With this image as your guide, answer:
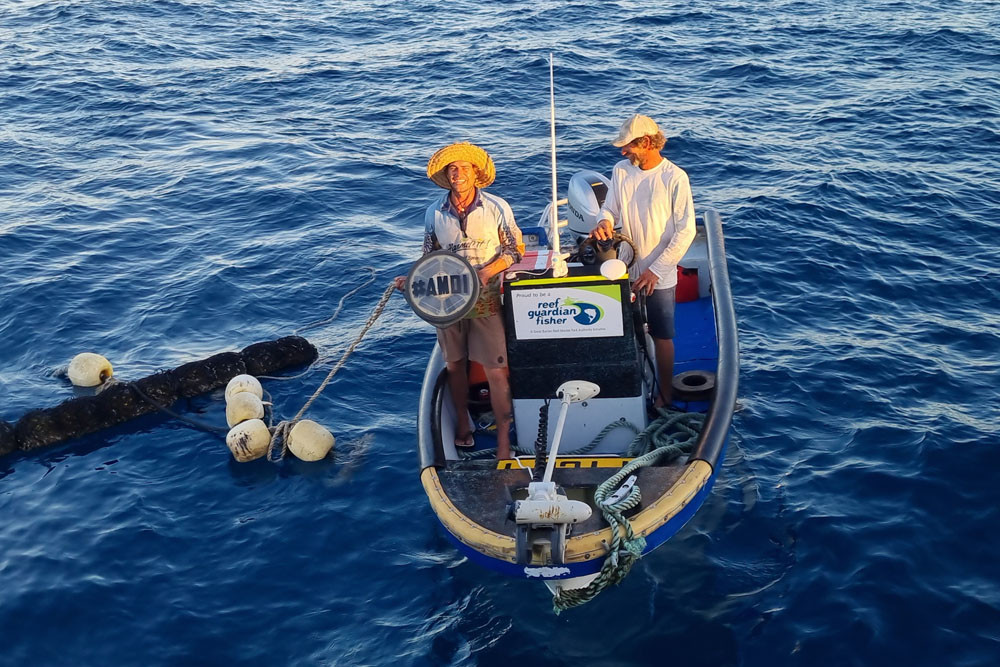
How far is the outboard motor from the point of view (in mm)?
9617

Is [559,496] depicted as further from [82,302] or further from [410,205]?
[410,205]

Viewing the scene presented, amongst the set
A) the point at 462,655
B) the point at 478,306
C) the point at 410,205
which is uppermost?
the point at 478,306

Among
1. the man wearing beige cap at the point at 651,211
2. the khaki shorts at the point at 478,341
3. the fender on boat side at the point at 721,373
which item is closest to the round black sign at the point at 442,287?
the khaki shorts at the point at 478,341

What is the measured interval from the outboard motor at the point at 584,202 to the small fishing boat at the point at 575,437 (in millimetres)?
2077

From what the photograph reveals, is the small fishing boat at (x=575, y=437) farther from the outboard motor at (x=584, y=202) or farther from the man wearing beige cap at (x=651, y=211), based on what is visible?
the outboard motor at (x=584, y=202)

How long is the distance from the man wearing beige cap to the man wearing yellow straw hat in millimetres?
741

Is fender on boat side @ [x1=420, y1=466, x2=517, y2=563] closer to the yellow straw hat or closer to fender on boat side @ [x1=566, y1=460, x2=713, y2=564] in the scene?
fender on boat side @ [x1=566, y1=460, x2=713, y2=564]

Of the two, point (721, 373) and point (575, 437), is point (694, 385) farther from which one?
point (575, 437)

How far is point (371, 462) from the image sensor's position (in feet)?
27.7

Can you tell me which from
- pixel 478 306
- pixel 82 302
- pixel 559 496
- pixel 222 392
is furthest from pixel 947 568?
pixel 82 302

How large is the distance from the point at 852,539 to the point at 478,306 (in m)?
3.23

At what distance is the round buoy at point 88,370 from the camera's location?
9.55 metres

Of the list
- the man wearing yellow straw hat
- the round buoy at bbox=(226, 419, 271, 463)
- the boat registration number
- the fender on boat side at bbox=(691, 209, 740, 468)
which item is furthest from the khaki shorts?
the round buoy at bbox=(226, 419, 271, 463)

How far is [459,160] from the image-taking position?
643 centimetres
